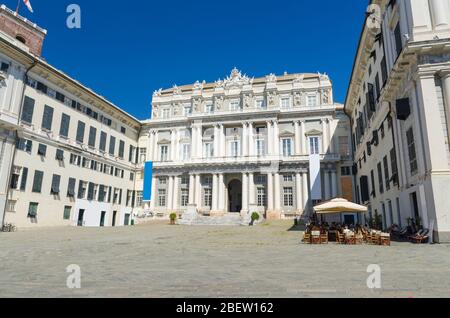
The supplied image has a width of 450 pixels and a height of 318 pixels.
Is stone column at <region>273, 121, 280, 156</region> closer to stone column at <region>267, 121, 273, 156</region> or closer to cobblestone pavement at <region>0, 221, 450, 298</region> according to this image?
stone column at <region>267, 121, 273, 156</region>

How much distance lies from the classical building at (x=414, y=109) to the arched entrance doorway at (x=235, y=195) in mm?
27453

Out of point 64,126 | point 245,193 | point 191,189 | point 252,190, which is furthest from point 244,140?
point 64,126

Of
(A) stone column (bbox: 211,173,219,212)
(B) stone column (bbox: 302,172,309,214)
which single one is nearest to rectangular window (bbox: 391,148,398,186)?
(B) stone column (bbox: 302,172,309,214)

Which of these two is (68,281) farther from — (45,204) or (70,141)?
(70,141)

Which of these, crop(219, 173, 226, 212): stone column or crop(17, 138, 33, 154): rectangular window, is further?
crop(219, 173, 226, 212): stone column

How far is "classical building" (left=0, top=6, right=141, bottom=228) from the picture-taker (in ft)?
93.8

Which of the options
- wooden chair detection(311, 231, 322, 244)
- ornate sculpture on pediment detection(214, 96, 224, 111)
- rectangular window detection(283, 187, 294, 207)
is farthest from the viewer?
ornate sculpture on pediment detection(214, 96, 224, 111)

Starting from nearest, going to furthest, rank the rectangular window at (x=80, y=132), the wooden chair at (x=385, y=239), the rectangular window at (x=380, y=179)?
the wooden chair at (x=385, y=239) < the rectangular window at (x=380, y=179) < the rectangular window at (x=80, y=132)

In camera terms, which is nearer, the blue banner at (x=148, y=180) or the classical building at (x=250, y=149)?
the classical building at (x=250, y=149)

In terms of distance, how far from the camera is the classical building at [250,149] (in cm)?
4178

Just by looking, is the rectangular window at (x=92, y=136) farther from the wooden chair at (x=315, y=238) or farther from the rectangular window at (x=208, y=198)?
the wooden chair at (x=315, y=238)

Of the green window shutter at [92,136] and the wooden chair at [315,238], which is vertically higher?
the green window shutter at [92,136]

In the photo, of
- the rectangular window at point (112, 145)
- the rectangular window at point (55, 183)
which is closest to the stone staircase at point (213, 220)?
the rectangular window at point (112, 145)

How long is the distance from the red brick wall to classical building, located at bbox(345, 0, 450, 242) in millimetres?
35921
